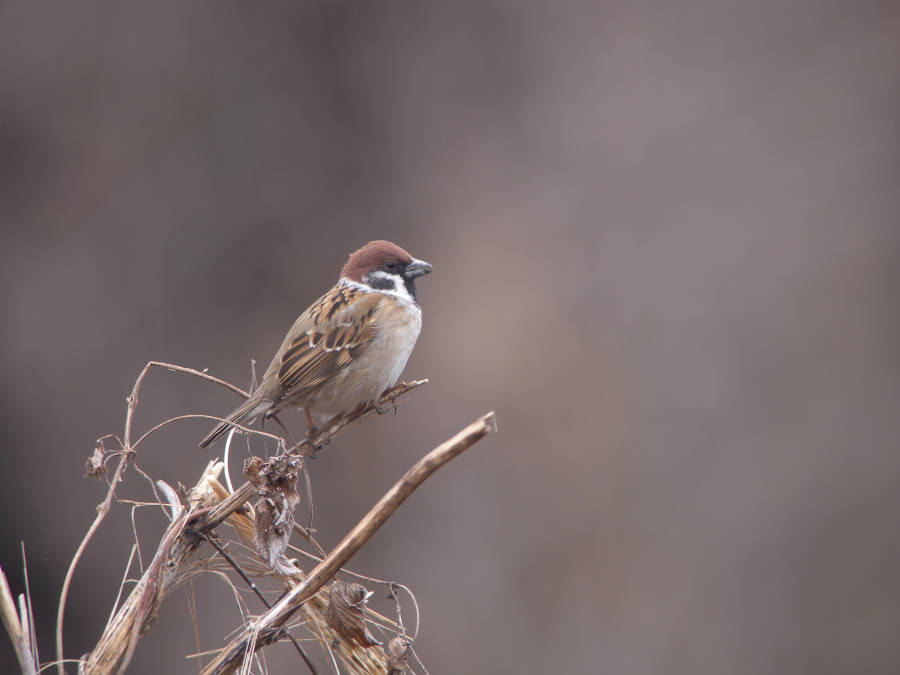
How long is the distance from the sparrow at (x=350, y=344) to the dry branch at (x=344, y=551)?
1.55 meters

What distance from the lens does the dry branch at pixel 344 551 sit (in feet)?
5.13

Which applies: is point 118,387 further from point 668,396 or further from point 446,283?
point 668,396

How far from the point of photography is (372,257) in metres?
3.81

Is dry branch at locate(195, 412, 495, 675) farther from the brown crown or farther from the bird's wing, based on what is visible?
the brown crown

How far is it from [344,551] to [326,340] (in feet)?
6.40

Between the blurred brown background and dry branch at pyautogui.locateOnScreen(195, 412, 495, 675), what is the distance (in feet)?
15.5

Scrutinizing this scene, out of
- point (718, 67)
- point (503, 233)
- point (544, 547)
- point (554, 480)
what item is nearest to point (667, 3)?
point (718, 67)

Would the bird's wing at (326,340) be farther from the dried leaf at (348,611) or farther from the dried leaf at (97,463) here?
the dried leaf at (348,611)

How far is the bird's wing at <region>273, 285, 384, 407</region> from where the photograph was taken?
11.0ft

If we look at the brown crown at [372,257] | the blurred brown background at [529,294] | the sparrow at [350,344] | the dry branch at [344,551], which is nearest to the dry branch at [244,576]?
the dry branch at [344,551]

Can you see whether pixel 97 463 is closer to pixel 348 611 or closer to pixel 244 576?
pixel 244 576

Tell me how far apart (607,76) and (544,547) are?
3785 millimetres

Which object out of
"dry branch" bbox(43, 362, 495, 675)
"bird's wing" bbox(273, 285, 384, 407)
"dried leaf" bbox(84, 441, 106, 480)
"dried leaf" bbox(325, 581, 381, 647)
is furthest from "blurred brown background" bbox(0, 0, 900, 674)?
"dried leaf" bbox(325, 581, 381, 647)

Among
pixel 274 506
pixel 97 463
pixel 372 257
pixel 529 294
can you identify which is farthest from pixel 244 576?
pixel 529 294
